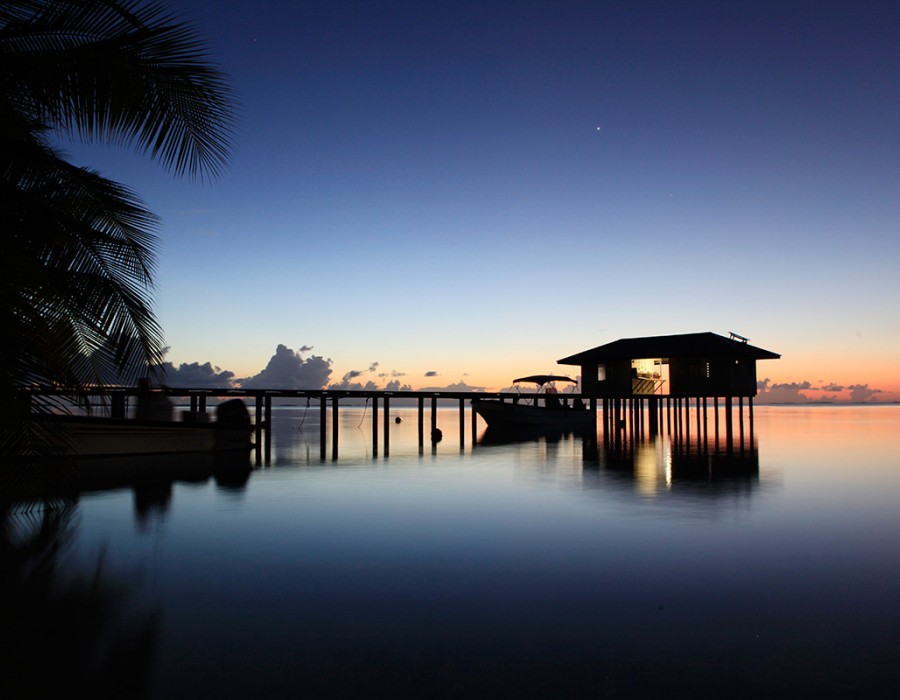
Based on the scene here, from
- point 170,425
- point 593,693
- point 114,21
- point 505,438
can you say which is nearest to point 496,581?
point 593,693

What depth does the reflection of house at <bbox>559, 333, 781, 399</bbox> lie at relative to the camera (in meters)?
42.5

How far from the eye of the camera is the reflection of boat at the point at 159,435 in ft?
69.2

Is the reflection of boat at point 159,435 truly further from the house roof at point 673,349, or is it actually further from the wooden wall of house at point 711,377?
the wooden wall of house at point 711,377

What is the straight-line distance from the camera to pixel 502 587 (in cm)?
893

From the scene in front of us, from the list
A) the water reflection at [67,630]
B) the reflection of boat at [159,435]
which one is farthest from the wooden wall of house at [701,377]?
the water reflection at [67,630]

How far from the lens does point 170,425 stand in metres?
24.4

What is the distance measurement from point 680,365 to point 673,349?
126 cm

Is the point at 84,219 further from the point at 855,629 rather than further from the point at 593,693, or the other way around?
the point at 855,629

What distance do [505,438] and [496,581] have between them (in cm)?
3308

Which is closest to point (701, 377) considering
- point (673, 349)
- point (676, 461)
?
point (673, 349)

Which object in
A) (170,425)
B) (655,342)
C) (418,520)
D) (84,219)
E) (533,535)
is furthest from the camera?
(655,342)

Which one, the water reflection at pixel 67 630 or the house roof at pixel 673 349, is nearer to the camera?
the water reflection at pixel 67 630

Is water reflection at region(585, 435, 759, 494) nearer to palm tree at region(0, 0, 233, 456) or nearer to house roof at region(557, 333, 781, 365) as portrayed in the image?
house roof at region(557, 333, 781, 365)

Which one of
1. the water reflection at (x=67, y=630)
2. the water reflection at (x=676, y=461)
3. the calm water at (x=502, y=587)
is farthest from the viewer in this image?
the water reflection at (x=676, y=461)
